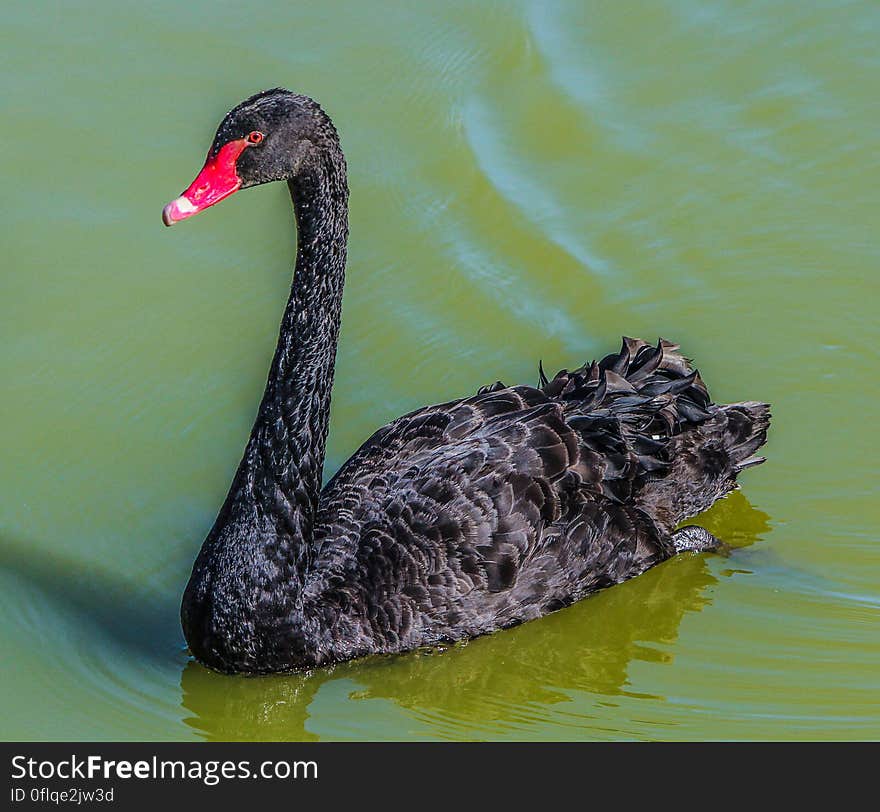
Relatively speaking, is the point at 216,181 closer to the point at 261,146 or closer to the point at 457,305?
the point at 261,146

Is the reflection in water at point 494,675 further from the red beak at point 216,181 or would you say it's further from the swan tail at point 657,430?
the red beak at point 216,181

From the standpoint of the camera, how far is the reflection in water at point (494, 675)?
5430 mm

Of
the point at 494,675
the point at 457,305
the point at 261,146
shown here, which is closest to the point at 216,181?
the point at 261,146

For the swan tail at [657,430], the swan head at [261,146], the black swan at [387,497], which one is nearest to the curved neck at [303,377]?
the black swan at [387,497]

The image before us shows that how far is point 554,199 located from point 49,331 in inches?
113

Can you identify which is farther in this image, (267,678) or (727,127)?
(727,127)

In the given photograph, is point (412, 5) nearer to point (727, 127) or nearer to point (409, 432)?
A: point (727, 127)

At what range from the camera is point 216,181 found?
204 inches

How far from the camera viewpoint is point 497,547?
570cm

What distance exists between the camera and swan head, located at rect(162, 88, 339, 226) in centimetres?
511

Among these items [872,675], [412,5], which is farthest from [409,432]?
[412,5]

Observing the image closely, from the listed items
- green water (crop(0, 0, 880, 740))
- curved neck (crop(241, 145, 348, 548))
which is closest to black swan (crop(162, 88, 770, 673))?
curved neck (crop(241, 145, 348, 548))

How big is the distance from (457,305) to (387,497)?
7.31ft

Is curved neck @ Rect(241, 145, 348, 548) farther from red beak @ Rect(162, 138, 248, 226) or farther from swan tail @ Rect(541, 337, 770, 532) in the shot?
swan tail @ Rect(541, 337, 770, 532)
